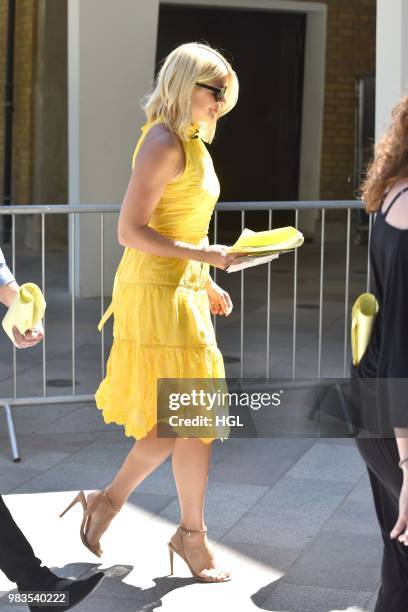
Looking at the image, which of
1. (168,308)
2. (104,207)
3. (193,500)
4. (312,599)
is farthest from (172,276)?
(104,207)

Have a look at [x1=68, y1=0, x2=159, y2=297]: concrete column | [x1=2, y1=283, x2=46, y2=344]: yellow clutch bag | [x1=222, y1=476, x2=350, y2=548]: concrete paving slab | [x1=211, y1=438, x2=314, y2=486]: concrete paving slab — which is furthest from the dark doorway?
[x1=2, y1=283, x2=46, y2=344]: yellow clutch bag

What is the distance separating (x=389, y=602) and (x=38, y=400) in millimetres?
3696

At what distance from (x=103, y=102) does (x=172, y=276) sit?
6877 mm

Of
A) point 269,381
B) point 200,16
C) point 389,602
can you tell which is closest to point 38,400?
point 269,381

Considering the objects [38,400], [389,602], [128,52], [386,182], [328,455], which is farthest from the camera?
[128,52]

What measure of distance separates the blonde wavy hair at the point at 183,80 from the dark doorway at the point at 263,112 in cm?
1120

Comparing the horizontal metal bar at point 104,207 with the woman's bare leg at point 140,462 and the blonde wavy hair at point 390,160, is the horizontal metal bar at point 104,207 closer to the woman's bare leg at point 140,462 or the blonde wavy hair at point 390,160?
the woman's bare leg at point 140,462

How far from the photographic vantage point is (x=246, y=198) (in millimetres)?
15883

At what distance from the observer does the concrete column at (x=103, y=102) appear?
10820 millimetres

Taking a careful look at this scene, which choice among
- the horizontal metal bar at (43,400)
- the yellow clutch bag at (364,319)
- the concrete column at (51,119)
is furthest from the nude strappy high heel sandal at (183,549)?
the concrete column at (51,119)

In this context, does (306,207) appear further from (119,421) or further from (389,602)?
(389,602)

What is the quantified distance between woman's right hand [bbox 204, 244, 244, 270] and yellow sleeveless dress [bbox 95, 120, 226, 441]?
0.11 m

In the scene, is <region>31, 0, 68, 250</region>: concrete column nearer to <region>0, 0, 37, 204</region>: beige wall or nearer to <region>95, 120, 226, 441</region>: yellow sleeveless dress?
<region>0, 0, 37, 204</region>: beige wall

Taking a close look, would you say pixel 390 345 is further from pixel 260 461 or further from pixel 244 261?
pixel 260 461
